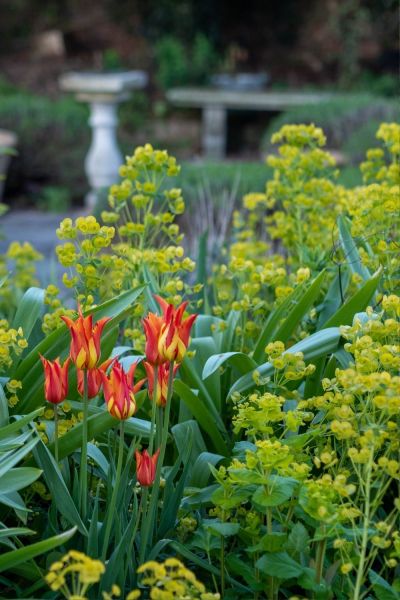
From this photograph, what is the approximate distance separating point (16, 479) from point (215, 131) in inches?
385

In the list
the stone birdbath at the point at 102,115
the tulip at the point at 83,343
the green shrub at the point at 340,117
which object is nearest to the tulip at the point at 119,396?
the tulip at the point at 83,343

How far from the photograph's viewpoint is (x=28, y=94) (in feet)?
38.3

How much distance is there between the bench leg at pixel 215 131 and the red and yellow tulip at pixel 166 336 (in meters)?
9.73

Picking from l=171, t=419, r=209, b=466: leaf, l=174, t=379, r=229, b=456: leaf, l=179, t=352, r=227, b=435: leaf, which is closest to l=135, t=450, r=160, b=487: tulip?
l=171, t=419, r=209, b=466: leaf

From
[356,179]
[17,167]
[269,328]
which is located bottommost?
[17,167]

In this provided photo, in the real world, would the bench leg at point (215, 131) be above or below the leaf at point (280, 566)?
below

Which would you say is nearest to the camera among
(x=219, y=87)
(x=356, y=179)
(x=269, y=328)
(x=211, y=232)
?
(x=269, y=328)

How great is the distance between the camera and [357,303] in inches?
80.0

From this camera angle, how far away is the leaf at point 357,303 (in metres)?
2.02

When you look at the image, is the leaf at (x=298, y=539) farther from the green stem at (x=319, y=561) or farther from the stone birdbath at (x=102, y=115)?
the stone birdbath at (x=102, y=115)

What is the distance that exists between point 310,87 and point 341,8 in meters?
1.04

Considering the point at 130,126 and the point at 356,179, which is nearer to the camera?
the point at 356,179

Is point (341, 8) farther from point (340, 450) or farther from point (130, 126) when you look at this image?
point (340, 450)

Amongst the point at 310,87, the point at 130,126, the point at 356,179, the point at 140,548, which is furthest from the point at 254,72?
the point at 140,548
